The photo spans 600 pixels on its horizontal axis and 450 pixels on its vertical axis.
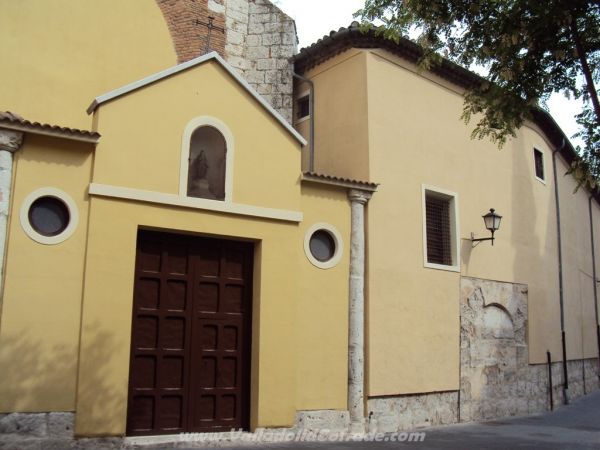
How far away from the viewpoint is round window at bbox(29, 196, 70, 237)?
23.2 feet

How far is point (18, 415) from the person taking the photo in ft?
21.5

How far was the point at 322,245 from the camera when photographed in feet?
30.3

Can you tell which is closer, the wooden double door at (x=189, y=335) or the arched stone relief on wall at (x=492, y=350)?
the wooden double door at (x=189, y=335)

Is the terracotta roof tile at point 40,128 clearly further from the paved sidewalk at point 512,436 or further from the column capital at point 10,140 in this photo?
the paved sidewalk at point 512,436

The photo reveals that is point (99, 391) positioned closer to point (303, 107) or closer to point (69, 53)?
point (69, 53)

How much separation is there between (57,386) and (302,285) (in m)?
3.50

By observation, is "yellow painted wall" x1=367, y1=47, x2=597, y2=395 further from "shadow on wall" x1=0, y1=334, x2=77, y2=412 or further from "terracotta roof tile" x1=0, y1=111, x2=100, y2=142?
"terracotta roof tile" x1=0, y1=111, x2=100, y2=142

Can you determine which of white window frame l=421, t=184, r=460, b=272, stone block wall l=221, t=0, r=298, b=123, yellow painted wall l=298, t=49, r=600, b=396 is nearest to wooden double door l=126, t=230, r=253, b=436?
yellow painted wall l=298, t=49, r=600, b=396

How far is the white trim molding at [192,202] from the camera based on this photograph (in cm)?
739

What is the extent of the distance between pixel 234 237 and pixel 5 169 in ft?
9.59

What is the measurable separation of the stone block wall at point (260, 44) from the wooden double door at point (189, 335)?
409 centimetres

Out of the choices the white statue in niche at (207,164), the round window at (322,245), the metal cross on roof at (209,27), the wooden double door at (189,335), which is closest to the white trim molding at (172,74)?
the white statue in niche at (207,164)

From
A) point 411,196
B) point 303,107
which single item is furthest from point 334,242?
point 303,107

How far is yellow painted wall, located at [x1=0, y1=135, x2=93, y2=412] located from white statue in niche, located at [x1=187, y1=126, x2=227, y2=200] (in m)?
1.44
